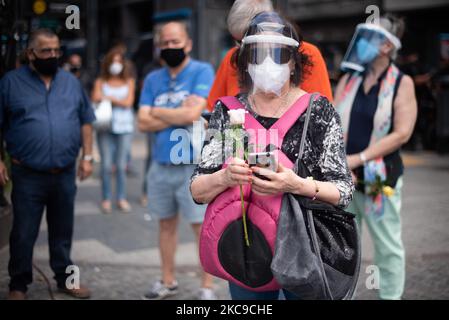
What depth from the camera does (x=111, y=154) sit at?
7719mm

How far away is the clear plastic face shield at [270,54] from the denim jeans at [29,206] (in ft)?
7.89

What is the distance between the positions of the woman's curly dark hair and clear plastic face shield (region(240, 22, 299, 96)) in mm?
23

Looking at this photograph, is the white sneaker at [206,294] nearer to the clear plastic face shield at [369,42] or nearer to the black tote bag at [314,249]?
the clear plastic face shield at [369,42]

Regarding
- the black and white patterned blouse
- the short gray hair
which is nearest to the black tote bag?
the black and white patterned blouse

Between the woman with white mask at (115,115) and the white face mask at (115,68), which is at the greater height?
the white face mask at (115,68)

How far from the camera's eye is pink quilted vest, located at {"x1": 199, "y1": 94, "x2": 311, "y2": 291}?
233 centimetres

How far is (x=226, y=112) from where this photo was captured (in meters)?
2.57

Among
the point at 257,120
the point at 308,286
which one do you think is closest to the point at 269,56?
the point at 257,120

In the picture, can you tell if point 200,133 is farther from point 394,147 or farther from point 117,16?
point 117,16

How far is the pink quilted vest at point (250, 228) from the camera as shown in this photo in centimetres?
233

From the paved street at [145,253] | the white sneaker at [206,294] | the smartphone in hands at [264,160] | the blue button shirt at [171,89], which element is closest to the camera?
the smartphone in hands at [264,160]

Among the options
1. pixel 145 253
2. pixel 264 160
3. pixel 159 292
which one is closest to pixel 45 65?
pixel 159 292

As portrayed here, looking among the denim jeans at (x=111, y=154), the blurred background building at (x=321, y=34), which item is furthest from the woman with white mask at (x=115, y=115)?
the blurred background building at (x=321, y=34)
